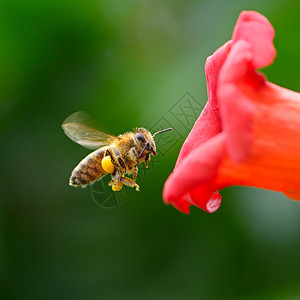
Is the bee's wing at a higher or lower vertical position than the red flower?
lower

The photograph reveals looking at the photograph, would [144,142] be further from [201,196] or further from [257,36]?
[257,36]

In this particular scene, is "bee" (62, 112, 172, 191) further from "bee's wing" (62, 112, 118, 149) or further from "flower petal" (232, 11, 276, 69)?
"flower petal" (232, 11, 276, 69)

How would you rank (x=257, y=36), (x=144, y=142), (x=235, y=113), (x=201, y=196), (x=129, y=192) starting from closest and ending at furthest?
(x=235, y=113) → (x=257, y=36) → (x=201, y=196) → (x=144, y=142) → (x=129, y=192)

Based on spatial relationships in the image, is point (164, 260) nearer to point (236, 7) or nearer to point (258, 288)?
A: point (258, 288)

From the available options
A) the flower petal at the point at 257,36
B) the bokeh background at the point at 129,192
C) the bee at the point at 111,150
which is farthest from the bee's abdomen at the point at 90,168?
the flower petal at the point at 257,36

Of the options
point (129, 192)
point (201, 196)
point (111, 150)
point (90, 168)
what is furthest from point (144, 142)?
point (129, 192)

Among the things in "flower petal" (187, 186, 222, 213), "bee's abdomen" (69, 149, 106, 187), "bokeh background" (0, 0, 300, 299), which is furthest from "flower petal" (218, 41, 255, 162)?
"bokeh background" (0, 0, 300, 299)
